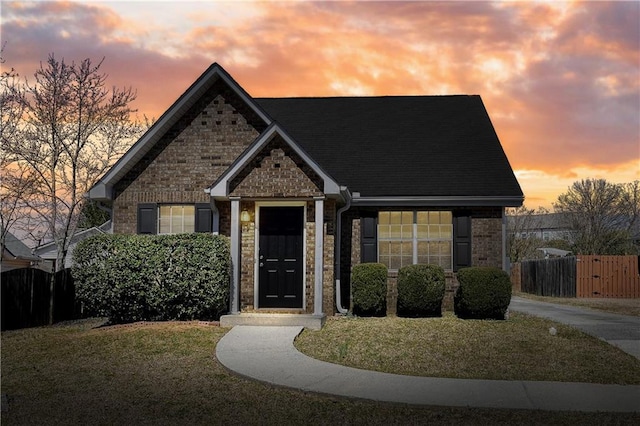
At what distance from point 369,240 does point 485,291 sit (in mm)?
3126

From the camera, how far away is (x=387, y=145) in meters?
18.7

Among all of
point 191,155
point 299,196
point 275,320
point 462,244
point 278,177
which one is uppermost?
point 191,155

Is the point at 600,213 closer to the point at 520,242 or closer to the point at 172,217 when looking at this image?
the point at 520,242

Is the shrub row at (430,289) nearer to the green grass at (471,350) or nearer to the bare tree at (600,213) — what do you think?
the green grass at (471,350)

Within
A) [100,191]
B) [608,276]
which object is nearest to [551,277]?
[608,276]

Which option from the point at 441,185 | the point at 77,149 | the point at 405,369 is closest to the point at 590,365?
the point at 405,369

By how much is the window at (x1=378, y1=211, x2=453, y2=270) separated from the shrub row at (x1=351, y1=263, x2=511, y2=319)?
3.34ft

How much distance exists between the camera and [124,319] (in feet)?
47.0

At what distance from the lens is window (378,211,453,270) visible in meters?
16.5

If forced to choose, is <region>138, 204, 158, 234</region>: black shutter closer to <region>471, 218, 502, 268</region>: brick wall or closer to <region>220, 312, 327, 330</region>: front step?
<region>220, 312, 327, 330</region>: front step

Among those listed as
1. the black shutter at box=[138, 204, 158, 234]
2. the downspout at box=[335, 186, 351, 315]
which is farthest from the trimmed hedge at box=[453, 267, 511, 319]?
the black shutter at box=[138, 204, 158, 234]

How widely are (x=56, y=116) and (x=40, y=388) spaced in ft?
40.3

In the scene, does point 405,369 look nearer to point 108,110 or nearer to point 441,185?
point 441,185

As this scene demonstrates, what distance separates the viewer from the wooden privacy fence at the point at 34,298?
47.6 ft
